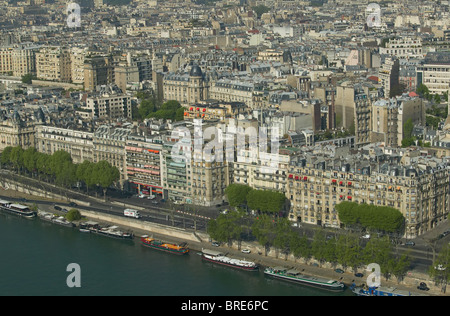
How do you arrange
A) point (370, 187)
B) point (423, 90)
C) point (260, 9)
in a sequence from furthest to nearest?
1. point (260, 9)
2. point (423, 90)
3. point (370, 187)

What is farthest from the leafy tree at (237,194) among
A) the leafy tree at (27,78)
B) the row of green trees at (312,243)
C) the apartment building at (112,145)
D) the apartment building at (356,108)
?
the leafy tree at (27,78)

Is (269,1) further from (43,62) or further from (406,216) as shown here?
(406,216)

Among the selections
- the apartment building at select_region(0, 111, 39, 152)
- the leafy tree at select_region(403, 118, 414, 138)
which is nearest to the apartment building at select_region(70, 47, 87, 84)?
the apartment building at select_region(0, 111, 39, 152)

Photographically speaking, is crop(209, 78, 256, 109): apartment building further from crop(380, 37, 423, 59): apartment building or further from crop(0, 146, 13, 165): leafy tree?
crop(380, 37, 423, 59): apartment building

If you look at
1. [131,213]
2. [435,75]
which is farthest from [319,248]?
[435,75]

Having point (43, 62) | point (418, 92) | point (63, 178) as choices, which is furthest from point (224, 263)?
point (43, 62)

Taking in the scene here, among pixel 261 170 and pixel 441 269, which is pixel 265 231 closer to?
pixel 261 170
